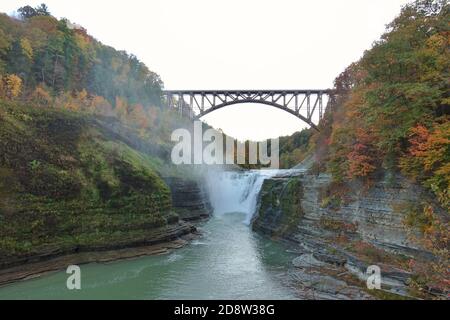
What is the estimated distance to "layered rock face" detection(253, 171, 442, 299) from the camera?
12.9m

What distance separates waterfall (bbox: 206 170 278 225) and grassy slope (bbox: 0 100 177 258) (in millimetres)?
13275

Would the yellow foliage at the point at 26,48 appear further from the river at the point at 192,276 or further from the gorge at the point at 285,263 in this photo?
the river at the point at 192,276

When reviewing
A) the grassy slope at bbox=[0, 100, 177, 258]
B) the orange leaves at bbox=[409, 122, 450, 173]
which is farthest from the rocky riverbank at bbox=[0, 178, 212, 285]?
the orange leaves at bbox=[409, 122, 450, 173]

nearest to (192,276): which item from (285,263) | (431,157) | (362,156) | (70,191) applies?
(285,263)

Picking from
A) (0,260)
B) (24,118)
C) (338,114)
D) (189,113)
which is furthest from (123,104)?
(0,260)

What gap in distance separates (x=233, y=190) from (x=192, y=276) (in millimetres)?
22938

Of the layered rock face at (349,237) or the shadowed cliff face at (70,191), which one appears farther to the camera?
the shadowed cliff face at (70,191)

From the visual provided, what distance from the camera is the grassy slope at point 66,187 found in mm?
16031

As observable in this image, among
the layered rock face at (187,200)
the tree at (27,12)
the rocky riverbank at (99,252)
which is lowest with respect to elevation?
the rocky riverbank at (99,252)

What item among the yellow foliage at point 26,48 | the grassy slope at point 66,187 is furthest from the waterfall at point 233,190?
the yellow foliage at point 26,48

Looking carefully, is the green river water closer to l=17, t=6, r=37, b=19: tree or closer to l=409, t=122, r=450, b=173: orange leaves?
l=409, t=122, r=450, b=173: orange leaves

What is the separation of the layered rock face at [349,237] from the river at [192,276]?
121cm

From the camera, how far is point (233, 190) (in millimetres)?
37875

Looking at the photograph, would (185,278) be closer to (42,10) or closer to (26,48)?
(26,48)
